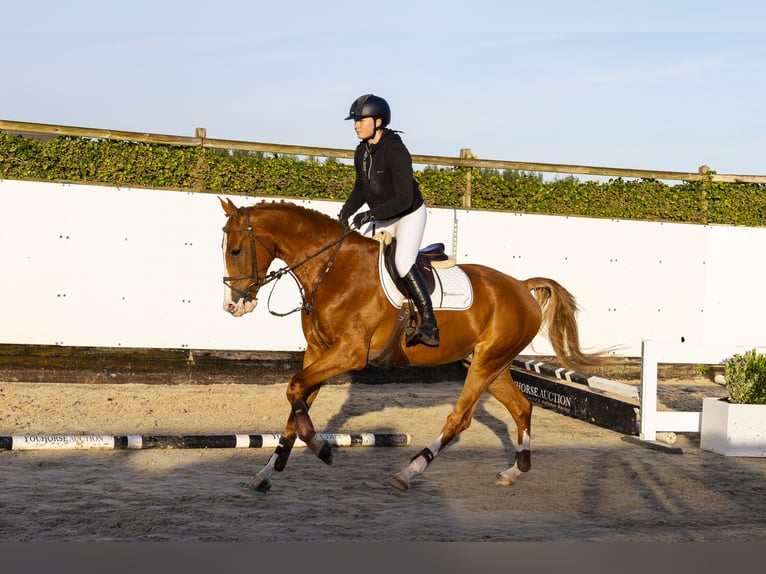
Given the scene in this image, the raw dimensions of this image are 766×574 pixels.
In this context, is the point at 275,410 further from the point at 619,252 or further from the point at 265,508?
the point at 619,252

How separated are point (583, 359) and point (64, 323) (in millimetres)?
6810

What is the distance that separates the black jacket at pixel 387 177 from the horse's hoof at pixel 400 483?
204 centimetres

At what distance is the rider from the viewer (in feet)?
24.8

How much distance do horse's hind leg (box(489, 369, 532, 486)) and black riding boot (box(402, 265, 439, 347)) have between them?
962mm

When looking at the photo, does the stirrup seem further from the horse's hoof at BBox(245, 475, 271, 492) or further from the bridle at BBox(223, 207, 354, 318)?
the horse's hoof at BBox(245, 475, 271, 492)

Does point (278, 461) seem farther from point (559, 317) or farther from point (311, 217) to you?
point (559, 317)

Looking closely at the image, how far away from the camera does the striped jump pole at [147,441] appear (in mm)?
7840

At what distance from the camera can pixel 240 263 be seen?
23.2ft

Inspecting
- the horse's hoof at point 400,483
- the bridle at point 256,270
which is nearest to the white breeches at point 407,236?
the bridle at point 256,270

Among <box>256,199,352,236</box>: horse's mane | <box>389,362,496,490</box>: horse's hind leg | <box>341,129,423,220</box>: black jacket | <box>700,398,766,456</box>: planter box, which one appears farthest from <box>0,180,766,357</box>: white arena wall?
<box>256,199,352,236</box>: horse's mane

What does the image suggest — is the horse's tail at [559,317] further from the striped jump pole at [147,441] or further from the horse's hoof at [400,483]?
the horse's hoof at [400,483]

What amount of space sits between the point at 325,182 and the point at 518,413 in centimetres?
621

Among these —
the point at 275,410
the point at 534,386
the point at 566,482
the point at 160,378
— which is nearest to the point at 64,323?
the point at 160,378

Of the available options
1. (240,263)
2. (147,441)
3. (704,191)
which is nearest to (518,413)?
(240,263)
